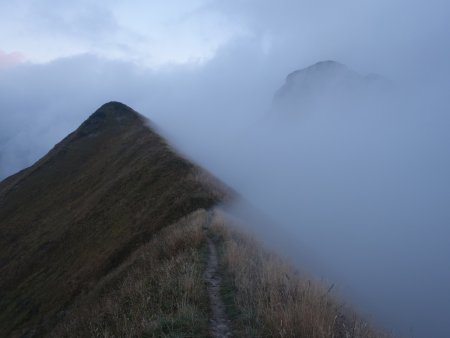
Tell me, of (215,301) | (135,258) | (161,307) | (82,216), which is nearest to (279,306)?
(215,301)

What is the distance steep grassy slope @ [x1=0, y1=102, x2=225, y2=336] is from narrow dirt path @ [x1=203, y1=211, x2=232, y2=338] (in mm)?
10566

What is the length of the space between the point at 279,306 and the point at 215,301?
154 cm

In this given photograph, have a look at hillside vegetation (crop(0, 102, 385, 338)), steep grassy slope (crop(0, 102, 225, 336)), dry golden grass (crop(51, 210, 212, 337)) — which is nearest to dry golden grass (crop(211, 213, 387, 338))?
hillside vegetation (crop(0, 102, 385, 338))

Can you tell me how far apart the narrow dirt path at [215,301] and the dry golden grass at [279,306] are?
0.17 metres

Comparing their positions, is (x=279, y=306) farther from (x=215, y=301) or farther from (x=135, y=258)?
(x=135, y=258)

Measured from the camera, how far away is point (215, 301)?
790 centimetres

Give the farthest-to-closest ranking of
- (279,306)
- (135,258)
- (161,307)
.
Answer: (135,258) < (161,307) < (279,306)

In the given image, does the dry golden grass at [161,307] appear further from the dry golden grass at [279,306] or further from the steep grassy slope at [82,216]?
A: the steep grassy slope at [82,216]

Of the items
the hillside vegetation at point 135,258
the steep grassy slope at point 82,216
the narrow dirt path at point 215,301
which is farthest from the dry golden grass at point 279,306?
the steep grassy slope at point 82,216

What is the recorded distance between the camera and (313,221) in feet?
392

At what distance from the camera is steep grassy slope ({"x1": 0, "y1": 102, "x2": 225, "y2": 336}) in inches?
880

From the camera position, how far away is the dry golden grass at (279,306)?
604cm

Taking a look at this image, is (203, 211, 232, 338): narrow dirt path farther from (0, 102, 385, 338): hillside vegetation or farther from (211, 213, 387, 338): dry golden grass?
(211, 213, 387, 338): dry golden grass

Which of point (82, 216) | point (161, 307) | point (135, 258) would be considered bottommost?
point (82, 216)
